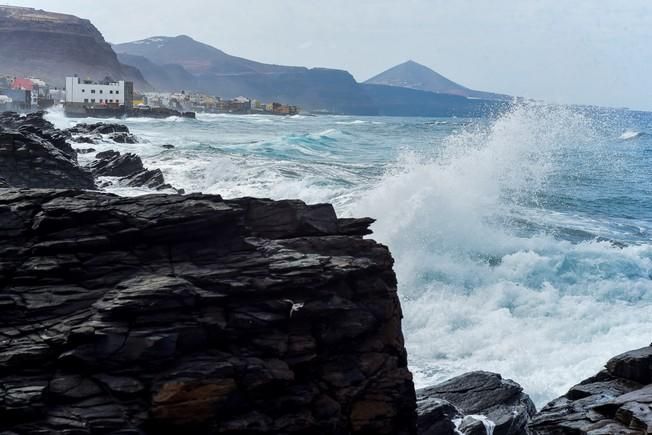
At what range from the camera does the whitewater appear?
12.7 meters

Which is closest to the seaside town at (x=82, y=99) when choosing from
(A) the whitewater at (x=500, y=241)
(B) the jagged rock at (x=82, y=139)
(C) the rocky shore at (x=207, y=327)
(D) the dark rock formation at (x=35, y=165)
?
(B) the jagged rock at (x=82, y=139)

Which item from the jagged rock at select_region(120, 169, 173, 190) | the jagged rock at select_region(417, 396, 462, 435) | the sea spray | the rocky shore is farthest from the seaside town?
the jagged rock at select_region(417, 396, 462, 435)

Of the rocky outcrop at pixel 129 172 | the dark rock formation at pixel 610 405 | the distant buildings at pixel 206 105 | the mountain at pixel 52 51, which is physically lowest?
the distant buildings at pixel 206 105

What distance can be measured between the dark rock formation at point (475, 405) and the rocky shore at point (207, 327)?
0.07 m

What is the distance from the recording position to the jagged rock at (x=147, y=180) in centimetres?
2478

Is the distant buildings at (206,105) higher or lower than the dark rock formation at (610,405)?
lower

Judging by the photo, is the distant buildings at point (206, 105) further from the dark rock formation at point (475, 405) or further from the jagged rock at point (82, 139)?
the dark rock formation at point (475, 405)

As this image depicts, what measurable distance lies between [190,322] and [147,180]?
20.0 meters

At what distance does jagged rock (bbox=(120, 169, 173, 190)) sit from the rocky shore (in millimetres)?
17376

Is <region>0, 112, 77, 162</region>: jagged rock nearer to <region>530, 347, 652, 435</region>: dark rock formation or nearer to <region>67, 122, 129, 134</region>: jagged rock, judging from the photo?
<region>67, 122, 129, 134</region>: jagged rock

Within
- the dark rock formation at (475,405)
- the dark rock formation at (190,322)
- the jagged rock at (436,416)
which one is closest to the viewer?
the dark rock formation at (190,322)

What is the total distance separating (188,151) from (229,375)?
1287 inches

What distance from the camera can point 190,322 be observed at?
637 centimetres

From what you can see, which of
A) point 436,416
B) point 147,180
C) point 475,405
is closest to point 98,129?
point 147,180
